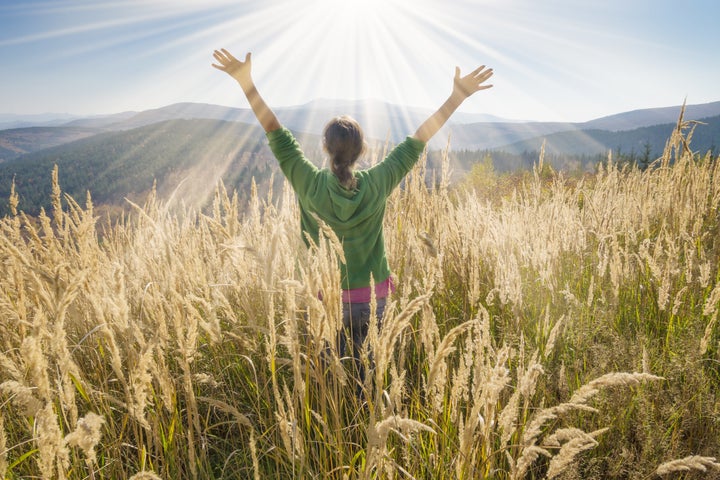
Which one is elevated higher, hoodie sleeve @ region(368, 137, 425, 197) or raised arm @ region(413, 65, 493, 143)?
raised arm @ region(413, 65, 493, 143)

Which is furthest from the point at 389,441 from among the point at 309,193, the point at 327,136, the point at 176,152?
the point at 176,152

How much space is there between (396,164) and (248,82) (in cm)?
95

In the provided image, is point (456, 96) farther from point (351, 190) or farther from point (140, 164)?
point (140, 164)

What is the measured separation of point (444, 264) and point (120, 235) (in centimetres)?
280

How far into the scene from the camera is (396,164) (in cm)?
223

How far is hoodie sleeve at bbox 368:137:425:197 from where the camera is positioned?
7.12 feet

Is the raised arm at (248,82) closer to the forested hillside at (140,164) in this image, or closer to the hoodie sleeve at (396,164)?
the hoodie sleeve at (396,164)

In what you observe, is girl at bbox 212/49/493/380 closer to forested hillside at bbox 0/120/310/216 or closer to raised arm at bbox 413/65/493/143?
raised arm at bbox 413/65/493/143

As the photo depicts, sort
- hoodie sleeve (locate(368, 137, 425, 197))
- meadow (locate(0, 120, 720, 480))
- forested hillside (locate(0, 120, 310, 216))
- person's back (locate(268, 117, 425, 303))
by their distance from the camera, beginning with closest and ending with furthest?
1. meadow (locate(0, 120, 720, 480))
2. person's back (locate(268, 117, 425, 303))
3. hoodie sleeve (locate(368, 137, 425, 197))
4. forested hillside (locate(0, 120, 310, 216))

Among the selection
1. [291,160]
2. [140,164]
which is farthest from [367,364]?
[140,164]

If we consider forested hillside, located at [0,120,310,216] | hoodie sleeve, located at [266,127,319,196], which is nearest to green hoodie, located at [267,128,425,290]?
hoodie sleeve, located at [266,127,319,196]

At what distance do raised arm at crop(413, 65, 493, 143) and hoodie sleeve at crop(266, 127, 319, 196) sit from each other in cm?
70

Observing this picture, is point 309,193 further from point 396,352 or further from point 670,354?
point 670,354

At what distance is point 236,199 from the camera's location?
97.0 inches
